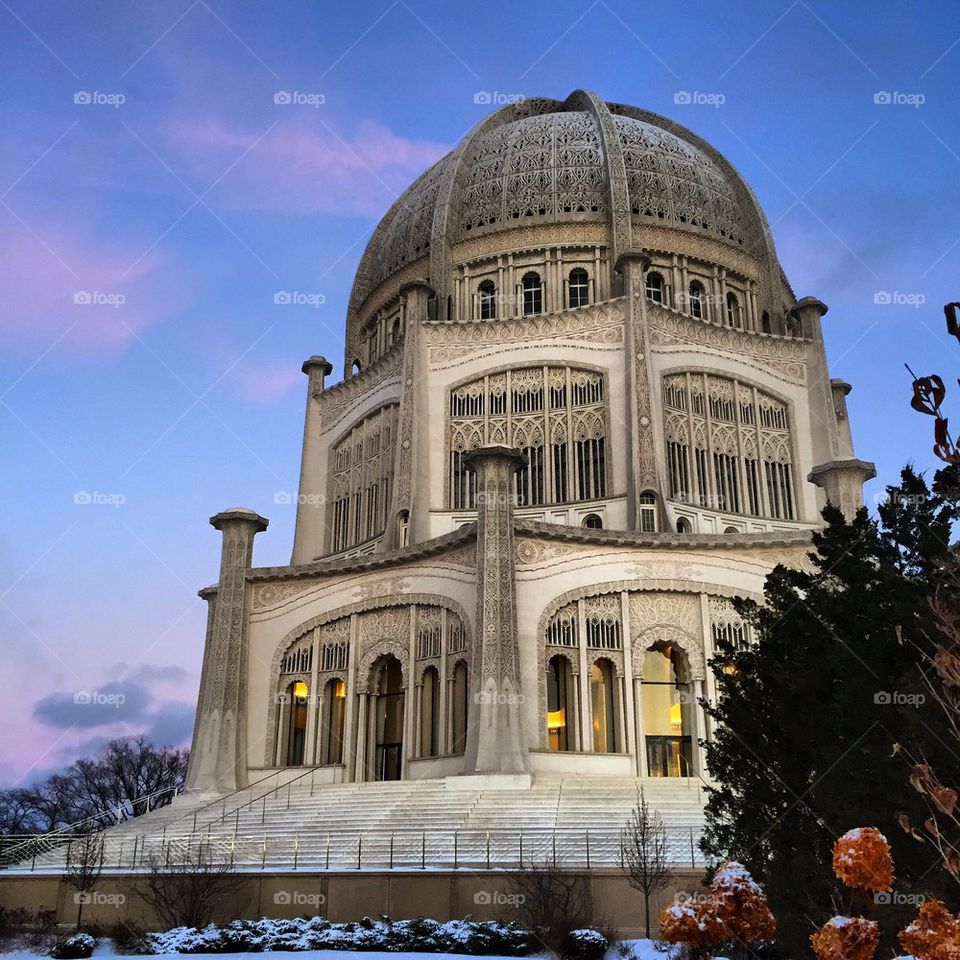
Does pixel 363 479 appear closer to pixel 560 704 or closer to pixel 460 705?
pixel 460 705

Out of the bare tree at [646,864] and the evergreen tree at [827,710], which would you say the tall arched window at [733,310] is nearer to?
the evergreen tree at [827,710]

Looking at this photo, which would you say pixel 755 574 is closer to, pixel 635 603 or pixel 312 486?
pixel 635 603

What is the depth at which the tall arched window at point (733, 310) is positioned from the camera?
46.4m

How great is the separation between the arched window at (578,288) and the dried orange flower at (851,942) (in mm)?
37583

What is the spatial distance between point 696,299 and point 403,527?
16460mm

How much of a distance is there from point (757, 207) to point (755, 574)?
23.0 metres

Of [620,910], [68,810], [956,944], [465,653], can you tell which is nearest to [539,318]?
[465,653]

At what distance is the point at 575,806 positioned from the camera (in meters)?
25.3

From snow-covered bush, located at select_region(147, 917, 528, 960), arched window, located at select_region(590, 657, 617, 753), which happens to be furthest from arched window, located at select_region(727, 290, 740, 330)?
snow-covered bush, located at select_region(147, 917, 528, 960)

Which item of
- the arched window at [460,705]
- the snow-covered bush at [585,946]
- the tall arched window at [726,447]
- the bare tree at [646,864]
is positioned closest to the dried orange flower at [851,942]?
the snow-covered bush at [585,946]

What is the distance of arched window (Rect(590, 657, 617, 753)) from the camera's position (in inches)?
1225

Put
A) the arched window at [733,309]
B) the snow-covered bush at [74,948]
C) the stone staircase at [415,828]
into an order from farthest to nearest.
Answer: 1. the arched window at [733,309]
2. the stone staircase at [415,828]
3. the snow-covered bush at [74,948]

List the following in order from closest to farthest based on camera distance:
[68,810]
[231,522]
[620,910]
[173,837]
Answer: [620,910]
[173,837]
[231,522]
[68,810]

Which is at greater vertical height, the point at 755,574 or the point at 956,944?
the point at 755,574
